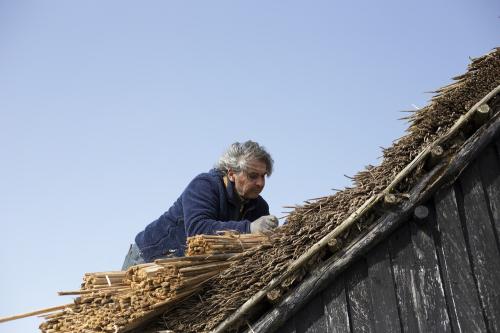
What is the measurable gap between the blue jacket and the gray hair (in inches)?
4.0

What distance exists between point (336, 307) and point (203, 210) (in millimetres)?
1603

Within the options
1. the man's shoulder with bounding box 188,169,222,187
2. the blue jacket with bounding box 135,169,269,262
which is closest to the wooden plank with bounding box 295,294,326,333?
the blue jacket with bounding box 135,169,269,262

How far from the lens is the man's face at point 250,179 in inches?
209

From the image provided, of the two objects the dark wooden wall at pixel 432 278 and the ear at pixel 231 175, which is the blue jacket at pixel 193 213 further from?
the dark wooden wall at pixel 432 278

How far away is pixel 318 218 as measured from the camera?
3.74m

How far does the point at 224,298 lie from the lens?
362 cm

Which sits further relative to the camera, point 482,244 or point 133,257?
point 133,257

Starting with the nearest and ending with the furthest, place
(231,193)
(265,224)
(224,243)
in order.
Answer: (224,243), (265,224), (231,193)

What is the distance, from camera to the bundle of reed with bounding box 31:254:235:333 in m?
3.55

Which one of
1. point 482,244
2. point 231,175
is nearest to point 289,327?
point 482,244

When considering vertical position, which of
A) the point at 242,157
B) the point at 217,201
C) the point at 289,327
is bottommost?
the point at 289,327

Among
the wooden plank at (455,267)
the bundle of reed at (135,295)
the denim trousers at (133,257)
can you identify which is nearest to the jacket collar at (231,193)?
the denim trousers at (133,257)

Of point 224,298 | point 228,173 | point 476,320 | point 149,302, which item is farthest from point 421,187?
point 228,173

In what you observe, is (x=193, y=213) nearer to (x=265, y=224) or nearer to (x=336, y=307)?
(x=265, y=224)
